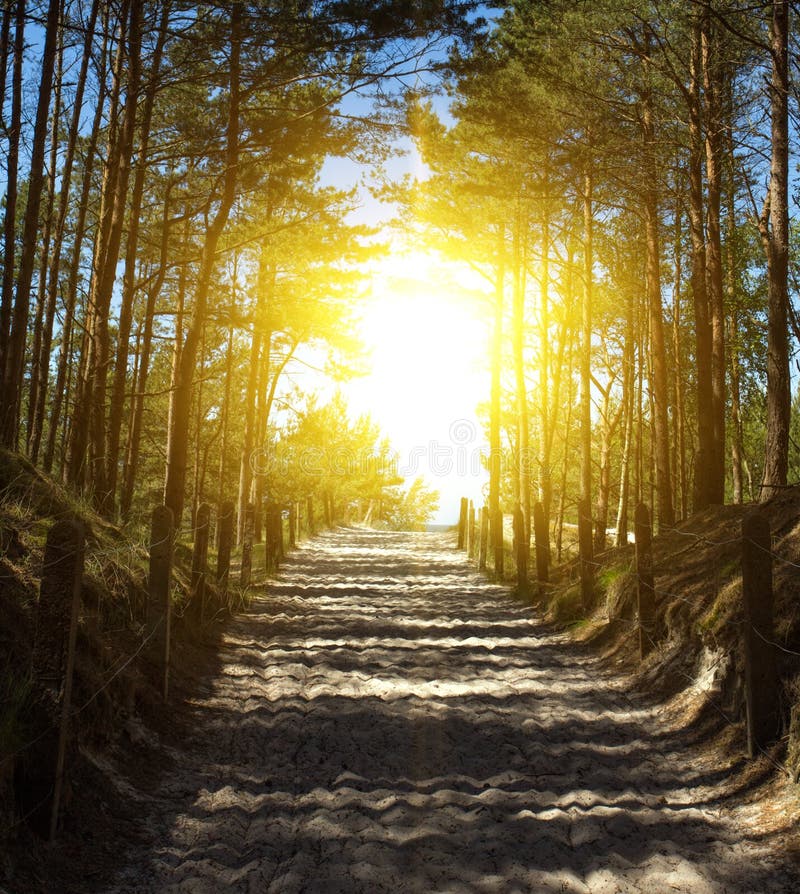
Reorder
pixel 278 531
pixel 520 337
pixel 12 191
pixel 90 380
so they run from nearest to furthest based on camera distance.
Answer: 1. pixel 12 191
2. pixel 90 380
3. pixel 278 531
4. pixel 520 337

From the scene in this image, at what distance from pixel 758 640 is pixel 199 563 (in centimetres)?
567

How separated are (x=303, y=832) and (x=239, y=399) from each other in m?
29.2

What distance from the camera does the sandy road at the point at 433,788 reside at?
3.40 meters

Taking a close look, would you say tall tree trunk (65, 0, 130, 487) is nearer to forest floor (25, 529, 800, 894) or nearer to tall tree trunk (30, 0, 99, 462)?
tall tree trunk (30, 0, 99, 462)

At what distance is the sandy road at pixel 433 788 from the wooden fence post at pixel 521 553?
4636 millimetres

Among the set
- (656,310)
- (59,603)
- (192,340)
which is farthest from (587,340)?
(59,603)

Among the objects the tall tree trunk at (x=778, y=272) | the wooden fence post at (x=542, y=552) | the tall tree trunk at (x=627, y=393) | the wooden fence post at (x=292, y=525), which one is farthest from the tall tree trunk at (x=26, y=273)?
the tall tree trunk at (x=627, y=393)

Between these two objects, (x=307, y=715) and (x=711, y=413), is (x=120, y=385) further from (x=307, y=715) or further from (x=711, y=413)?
(x=711, y=413)

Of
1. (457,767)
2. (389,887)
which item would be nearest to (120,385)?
(457,767)

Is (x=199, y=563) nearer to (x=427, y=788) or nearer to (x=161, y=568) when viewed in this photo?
(x=161, y=568)

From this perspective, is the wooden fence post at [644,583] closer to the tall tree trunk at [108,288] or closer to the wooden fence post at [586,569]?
the wooden fence post at [586,569]

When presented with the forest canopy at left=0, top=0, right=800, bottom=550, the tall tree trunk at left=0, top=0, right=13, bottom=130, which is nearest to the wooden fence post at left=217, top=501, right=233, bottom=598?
the forest canopy at left=0, top=0, right=800, bottom=550

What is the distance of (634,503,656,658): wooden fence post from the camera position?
24.1 feet

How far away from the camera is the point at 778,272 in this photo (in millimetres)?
8195
